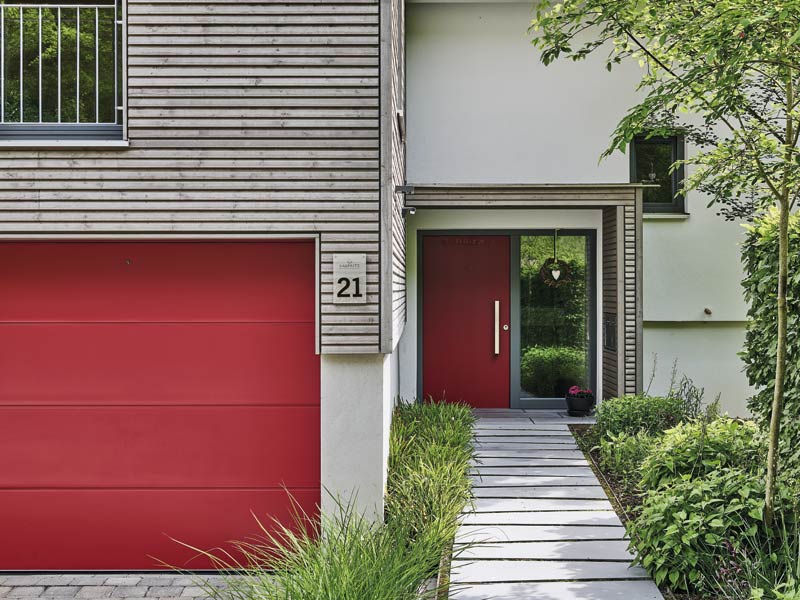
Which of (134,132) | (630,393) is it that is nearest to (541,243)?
(630,393)

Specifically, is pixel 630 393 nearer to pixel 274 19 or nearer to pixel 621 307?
pixel 621 307

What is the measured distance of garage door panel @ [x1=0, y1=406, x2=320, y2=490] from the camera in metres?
4.88

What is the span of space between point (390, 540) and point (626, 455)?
3063 mm

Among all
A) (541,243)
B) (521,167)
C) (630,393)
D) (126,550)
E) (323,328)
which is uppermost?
(521,167)

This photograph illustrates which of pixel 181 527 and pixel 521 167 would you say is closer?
pixel 181 527

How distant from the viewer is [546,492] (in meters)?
5.89

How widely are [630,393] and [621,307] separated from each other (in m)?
0.98

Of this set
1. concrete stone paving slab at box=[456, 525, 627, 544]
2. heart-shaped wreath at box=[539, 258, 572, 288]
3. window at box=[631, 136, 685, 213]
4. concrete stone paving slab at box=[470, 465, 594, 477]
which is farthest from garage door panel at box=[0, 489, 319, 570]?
window at box=[631, 136, 685, 213]

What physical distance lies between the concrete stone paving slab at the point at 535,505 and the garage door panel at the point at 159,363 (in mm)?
1640

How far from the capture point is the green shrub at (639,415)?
7.13m

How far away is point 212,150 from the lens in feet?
15.4

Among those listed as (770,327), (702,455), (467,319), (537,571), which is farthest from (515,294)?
(537,571)

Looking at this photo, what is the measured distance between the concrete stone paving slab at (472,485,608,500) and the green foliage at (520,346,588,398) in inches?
135

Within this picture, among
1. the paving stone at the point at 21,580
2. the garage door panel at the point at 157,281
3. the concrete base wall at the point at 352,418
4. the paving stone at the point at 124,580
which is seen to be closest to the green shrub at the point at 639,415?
the concrete base wall at the point at 352,418
